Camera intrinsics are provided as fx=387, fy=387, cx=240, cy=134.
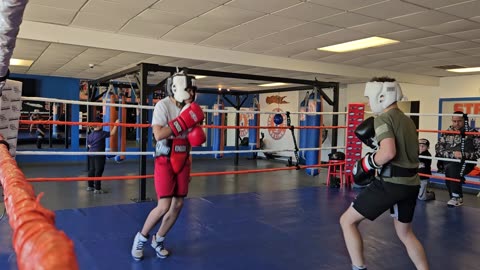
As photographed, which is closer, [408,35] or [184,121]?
[184,121]

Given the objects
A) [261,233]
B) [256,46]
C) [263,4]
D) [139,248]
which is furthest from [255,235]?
[256,46]

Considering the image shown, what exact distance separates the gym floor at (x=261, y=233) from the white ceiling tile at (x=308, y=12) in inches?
77.3

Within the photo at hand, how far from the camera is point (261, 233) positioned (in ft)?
9.80

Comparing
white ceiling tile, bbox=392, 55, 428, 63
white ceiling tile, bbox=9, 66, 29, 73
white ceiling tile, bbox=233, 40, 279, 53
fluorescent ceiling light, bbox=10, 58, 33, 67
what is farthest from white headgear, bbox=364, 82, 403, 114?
white ceiling tile, bbox=9, 66, 29, 73

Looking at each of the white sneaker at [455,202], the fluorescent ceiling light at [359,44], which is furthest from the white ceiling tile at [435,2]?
the white sneaker at [455,202]

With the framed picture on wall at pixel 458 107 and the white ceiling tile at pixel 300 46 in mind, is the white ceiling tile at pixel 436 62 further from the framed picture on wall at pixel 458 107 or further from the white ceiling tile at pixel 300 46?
the white ceiling tile at pixel 300 46

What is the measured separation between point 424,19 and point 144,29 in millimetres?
3165

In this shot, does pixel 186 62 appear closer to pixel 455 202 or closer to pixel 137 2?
pixel 137 2

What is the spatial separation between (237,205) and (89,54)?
3539mm

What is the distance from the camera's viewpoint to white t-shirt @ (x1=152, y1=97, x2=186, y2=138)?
232 cm

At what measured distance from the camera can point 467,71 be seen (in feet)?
24.1

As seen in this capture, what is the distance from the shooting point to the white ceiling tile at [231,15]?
3.88 metres

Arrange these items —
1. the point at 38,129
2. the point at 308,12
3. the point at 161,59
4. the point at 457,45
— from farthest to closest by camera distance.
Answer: the point at 38,129
the point at 161,59
the point at 457,45
the point at 308,12

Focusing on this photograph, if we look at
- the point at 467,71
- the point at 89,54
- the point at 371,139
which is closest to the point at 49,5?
the point at 89,54
